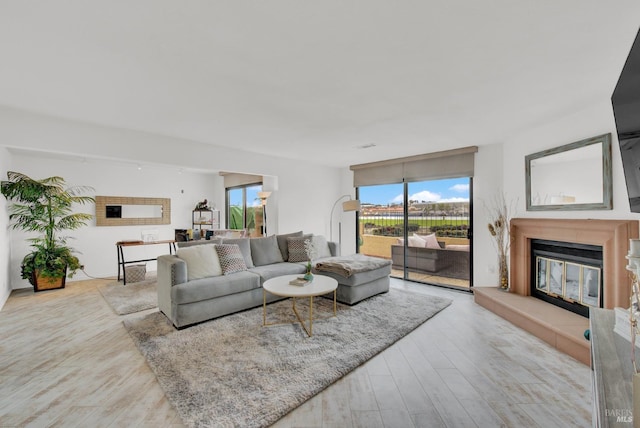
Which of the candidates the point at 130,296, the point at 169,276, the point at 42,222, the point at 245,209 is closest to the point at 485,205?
the point at 169,276

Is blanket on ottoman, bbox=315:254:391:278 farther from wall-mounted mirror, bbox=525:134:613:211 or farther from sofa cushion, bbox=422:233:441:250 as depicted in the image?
wall-mounted mirror, bbox=525:134:613:211

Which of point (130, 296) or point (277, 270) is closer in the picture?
point (277, 270)

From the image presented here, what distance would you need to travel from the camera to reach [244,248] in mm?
4168

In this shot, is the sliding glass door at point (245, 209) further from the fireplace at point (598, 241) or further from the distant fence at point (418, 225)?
the fireplace at point (598, 241)

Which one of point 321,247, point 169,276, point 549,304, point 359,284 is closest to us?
point 169,276

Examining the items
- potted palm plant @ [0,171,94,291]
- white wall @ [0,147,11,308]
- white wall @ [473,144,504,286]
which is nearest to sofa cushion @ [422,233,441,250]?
white wall @ [473,144,504,286]

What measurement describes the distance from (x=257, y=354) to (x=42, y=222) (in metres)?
4.94

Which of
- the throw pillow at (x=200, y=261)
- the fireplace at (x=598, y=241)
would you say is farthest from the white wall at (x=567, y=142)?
the throw pillow at (x=200, y=261)

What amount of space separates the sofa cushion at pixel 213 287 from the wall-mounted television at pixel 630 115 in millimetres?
3532

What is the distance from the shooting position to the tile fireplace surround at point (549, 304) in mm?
2424

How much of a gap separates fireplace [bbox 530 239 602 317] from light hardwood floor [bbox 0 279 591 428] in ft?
2.25

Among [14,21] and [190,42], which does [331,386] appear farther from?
[14,21]

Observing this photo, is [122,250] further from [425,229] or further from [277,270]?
[425,229]

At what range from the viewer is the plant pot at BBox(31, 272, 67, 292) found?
437 centimetres
